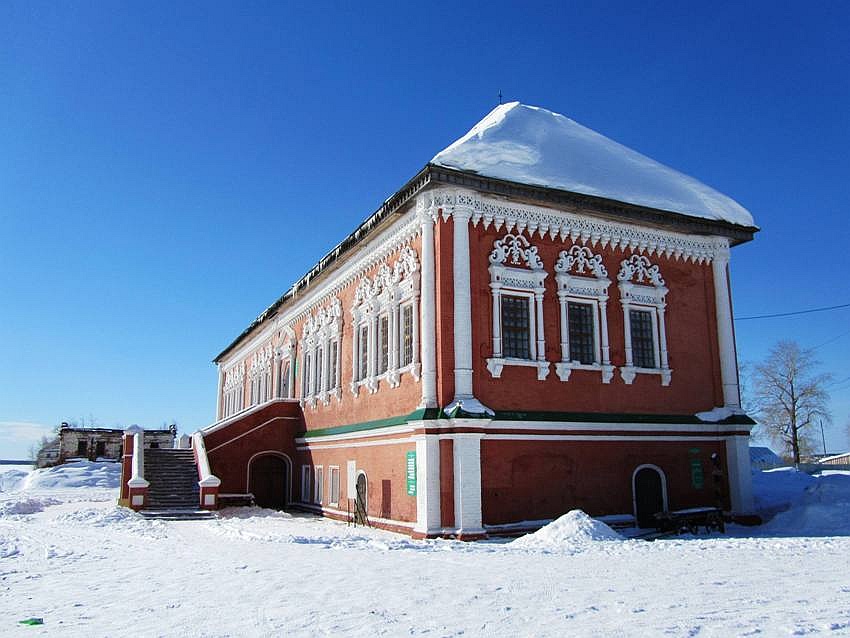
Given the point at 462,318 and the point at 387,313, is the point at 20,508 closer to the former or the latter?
the point at 387,313

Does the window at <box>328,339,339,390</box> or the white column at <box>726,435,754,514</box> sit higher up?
the window at <box>328,339,339,390</box>

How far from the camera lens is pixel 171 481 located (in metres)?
24.3

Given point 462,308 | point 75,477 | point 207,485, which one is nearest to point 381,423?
point 462,308

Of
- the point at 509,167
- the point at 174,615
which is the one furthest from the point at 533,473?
the point at 174,615

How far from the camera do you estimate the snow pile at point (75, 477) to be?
4338cm

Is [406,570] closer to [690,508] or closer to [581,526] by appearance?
[581,526]

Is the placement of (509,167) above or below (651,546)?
above

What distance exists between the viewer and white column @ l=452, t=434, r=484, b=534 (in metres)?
15.6

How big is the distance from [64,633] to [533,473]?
38.4ft

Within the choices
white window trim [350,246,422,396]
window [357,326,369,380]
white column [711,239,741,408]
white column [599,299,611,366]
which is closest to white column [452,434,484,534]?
white window trim [350,246,422,396]

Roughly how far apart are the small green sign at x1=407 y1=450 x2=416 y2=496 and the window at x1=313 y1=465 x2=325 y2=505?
24.4 ft

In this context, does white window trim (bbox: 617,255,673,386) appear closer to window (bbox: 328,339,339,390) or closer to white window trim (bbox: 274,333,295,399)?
window (bbox: 328,339,339,390)

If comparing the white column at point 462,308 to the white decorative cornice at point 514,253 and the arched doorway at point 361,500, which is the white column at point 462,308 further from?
the arched doorway at point 361,500

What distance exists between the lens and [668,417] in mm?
19000
